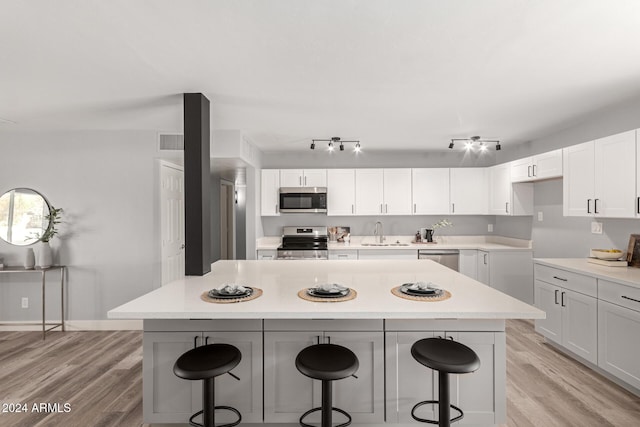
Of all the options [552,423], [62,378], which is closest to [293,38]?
[552,423]

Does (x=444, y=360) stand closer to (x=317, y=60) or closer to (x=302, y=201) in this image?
(x=317, y=60)

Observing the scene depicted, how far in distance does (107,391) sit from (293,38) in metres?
2.95

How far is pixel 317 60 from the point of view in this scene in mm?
2234

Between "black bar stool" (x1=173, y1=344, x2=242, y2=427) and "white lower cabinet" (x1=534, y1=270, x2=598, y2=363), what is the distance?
295cm

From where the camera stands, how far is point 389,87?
2.71m

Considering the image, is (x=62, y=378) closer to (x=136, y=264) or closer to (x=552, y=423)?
(x=136, y=264)

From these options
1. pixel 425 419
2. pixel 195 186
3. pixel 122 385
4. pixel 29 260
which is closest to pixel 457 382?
pixel 425 419

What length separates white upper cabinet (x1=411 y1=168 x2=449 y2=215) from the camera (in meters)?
5.34

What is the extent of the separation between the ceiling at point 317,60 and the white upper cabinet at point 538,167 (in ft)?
1.42

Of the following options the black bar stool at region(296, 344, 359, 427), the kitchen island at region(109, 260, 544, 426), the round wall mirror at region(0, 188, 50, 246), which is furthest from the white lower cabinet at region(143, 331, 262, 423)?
the round wall mirror at region(0, 188, 50, 246)

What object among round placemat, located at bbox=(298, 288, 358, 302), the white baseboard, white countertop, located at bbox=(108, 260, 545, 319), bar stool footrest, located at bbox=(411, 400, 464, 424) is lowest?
the white baseboard

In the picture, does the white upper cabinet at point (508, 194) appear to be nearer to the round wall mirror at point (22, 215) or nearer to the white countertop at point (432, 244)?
the white countertop at point (432, 244)

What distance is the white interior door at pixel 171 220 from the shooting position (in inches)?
165

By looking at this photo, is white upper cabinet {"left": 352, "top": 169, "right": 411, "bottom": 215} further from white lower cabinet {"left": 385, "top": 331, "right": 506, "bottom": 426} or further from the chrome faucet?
white lower cabinet {"left": 385, "top": 331, "right": 506, "bottom": 426}
